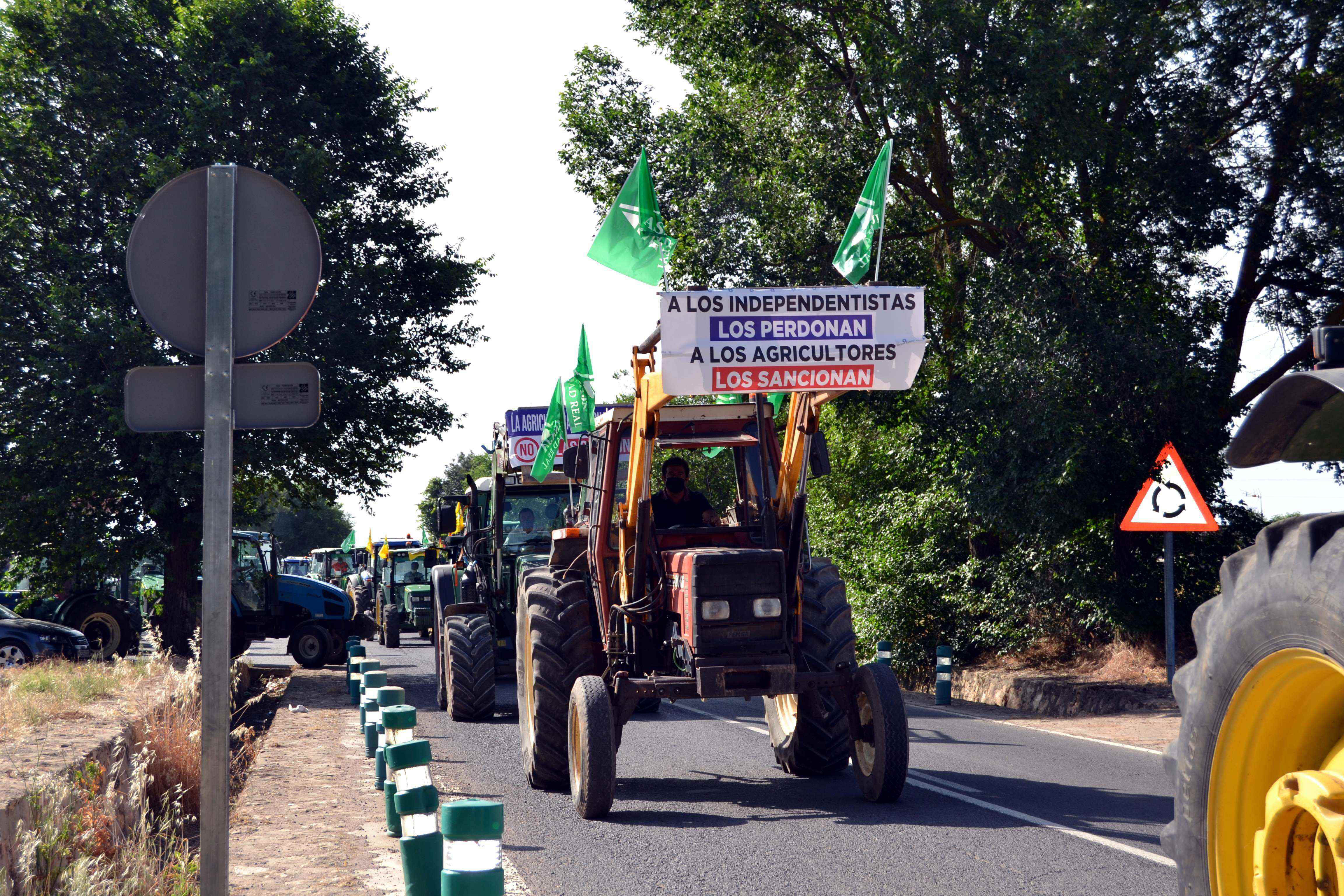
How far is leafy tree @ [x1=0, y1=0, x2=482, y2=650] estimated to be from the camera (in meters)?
20.4

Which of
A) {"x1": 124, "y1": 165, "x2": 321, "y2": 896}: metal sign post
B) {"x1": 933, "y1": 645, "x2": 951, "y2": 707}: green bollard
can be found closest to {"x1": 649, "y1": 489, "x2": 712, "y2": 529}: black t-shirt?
{"x1": 124, "y1": 165, "x2": 321, "y2": 896}: metal sign post

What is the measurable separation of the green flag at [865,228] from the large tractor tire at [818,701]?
2.31 m

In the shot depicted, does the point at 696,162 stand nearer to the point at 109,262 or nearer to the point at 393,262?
the point at 393,262

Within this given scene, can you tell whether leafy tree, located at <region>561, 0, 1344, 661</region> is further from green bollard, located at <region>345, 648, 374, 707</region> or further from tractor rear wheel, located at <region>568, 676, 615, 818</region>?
tractor rear wheel, located at <region>568, 676, 615, 818</region>

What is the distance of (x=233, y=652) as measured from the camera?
23156 millimetres

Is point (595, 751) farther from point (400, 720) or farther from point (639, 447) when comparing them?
point (639, 447)

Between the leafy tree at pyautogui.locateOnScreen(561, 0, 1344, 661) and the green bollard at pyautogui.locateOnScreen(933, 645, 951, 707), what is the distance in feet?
6.14

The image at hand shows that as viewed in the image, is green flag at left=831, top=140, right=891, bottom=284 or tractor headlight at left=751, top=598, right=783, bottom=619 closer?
tractor headlight at left=751, top=598, right=783, bottom=619

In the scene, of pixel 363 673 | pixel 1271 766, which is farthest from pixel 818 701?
pixel 1271 766

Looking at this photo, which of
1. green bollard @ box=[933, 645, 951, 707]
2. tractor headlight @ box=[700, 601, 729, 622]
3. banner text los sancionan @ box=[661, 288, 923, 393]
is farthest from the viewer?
green bollard @ box=[933, 645, 951, 707]

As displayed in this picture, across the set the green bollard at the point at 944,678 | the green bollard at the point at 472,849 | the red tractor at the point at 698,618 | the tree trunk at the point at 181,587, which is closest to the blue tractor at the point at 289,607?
the tree trunk at the point at 181,587

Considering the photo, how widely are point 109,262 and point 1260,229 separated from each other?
1800 cm

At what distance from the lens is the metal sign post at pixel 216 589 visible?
4258mm

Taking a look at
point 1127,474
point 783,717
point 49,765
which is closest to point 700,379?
point 783,717
